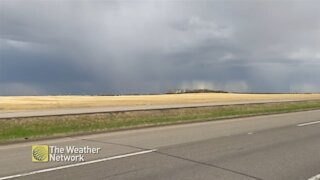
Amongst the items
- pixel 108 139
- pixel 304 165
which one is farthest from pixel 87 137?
pixel 304 165

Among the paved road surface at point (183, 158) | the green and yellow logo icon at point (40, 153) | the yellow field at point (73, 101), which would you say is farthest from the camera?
the yellow field at point (73, 101)

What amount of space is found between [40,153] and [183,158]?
398cm

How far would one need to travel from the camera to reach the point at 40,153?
11.4 metres

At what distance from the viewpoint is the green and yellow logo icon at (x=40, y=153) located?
10348 millimetres

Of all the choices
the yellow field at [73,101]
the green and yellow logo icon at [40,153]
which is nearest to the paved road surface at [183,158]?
the green and yellow logo icon at [40,153]

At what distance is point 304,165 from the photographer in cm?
979

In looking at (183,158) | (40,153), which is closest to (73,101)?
(40,153)

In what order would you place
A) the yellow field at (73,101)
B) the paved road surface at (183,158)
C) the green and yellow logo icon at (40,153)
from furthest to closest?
the yellow field at (73,101) → the green and yellow logo icon at (40,153) → the paved road surface at (183,158)

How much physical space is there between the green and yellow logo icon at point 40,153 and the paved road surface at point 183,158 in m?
0.20

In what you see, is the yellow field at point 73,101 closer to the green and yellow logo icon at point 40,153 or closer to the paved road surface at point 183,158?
the green and yellow logo icon at point 40,153

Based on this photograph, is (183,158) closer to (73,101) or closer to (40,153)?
(40,153)

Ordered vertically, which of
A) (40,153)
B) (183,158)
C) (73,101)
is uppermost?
(73,101)

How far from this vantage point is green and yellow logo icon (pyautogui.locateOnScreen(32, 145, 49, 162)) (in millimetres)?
10348

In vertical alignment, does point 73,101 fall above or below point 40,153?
above
